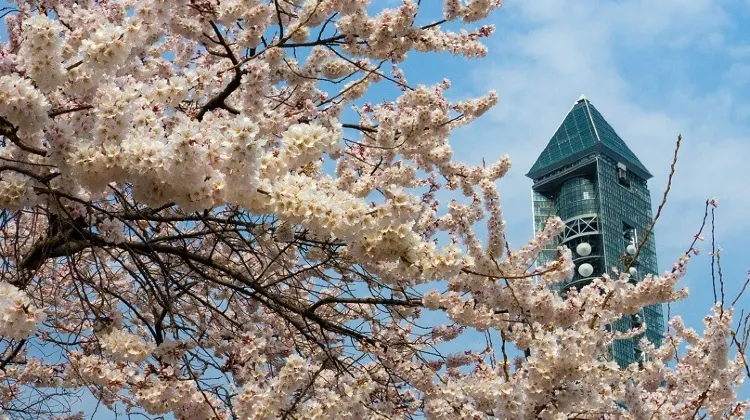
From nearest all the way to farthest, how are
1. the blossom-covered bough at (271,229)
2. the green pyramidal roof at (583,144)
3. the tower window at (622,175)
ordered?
1. the blossom-covered bough at (271,229)
2. the green pyramidal roof at (583,144)
3. the tower window at (622,175)

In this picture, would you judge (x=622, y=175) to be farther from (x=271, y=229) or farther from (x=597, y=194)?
(x=271, y=229)

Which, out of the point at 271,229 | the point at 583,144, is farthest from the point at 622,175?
the point at 271,229

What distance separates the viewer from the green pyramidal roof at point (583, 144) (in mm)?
63406

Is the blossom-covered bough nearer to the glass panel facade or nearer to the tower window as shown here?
the glass panel facade

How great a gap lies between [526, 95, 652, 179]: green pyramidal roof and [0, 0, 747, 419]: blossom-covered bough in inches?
2287

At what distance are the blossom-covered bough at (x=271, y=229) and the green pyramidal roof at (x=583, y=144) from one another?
58.1 m

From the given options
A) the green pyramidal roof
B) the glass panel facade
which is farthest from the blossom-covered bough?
the green pyramidal roof

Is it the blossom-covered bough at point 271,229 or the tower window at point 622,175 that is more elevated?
the tower window at point 622,175

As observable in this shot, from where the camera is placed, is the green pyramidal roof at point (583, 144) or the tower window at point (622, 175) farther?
the tower window at point (622, 175)

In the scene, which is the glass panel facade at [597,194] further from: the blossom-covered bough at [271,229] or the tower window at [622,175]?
the blossom-covered bough at [271,229]

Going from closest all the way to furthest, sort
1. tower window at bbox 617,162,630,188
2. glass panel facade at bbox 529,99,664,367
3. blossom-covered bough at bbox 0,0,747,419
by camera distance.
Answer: blossom-covered bough at bbox 0,0,747,419 < glass panel facade at bbox 529,99,664,367 < tower window at bbox 617,162,630,188

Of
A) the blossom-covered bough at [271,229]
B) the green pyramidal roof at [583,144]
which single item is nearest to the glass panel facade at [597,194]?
the green pyramidal roof at [583,144]

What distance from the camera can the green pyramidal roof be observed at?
63406 millimetres

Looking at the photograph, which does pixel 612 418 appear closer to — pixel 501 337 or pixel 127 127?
pixel 501 337
